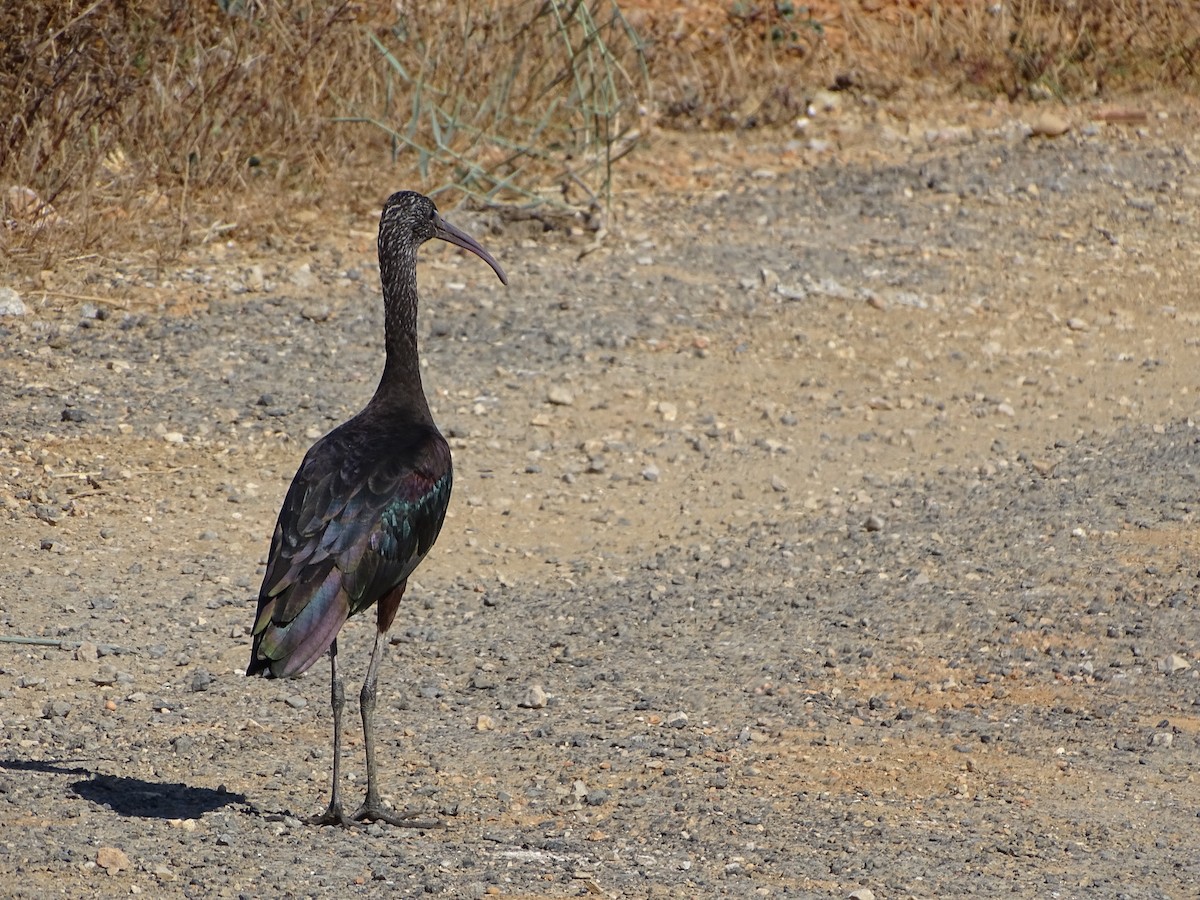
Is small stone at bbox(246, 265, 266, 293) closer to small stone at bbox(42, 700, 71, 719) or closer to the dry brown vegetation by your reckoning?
the dry brown vegetation

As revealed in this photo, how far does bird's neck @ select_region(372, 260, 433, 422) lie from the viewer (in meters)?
5.84

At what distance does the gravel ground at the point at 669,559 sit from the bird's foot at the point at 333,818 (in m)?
0.05

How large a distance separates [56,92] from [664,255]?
3878mm

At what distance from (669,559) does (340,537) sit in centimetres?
249

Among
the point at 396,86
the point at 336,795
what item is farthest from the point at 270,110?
the point at 336,795

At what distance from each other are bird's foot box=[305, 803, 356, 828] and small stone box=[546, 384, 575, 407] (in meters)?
4.00

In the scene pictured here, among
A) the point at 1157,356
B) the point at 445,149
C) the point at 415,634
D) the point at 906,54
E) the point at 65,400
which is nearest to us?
the point at 415,634

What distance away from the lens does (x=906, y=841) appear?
4.85m

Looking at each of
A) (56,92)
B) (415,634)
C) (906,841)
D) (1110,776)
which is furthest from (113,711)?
(56,92)

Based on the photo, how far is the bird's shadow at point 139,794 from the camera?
15.8 feet

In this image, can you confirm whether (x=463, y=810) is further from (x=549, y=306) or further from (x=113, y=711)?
(x=549, y=306)

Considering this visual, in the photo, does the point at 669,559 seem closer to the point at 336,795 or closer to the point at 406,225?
the point at 406,225

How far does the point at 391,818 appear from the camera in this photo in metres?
4.92

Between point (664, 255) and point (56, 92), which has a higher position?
point (56, 92)
